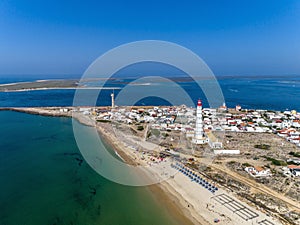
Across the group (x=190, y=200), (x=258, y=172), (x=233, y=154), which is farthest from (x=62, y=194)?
(x=233, y=154)

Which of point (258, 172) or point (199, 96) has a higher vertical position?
point (199, 96)

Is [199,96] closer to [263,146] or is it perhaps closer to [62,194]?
[263,146]

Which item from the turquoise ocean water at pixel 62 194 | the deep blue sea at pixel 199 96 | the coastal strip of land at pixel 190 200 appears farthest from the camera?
the deep blue sea at pixel 199 96

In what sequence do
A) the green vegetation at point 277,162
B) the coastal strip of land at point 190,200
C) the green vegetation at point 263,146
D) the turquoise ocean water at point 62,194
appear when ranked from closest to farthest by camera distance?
the coastal strip of land at point 190,200 → the turquoise ocean water at point 62,194 → the green vegetation at point 277,162 → the green vegetation at point 263,146

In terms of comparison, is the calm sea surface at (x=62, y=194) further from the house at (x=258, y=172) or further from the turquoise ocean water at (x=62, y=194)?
the house at (x=258, y=172)

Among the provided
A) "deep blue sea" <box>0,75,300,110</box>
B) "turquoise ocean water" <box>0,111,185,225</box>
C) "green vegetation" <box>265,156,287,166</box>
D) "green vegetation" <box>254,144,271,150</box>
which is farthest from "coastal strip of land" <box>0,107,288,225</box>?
"deep blue sea" <box>0,75,300,110</box>

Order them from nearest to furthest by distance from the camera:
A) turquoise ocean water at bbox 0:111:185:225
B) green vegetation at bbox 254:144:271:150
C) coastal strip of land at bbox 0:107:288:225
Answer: coastal strip of land at bbox 0:107:288:225, turquoise ocean water at bbox 0:111:185:225, green vegetation at bbox 254:144:271:150

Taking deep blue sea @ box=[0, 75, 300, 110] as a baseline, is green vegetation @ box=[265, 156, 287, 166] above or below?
below

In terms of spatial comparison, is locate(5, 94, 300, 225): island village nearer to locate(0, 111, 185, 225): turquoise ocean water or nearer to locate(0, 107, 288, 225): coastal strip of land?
locate(0, 107, 288, 225): coastal strip of land

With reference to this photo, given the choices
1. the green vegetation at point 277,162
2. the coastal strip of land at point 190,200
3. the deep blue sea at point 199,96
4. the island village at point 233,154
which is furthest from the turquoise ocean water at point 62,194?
the deep blue sea at point 199,96

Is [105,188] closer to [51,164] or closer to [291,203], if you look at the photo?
[51,164]
